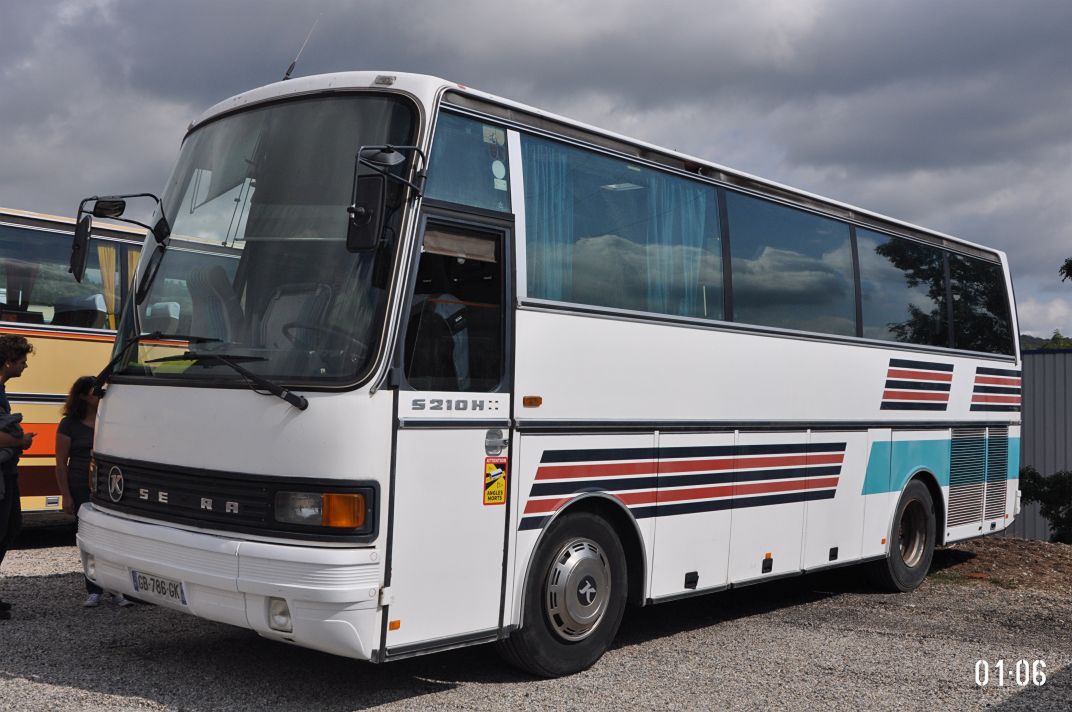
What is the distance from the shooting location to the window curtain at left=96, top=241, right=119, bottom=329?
40.2ft

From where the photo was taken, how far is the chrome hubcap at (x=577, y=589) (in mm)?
6844

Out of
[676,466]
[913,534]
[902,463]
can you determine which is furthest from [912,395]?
[676,466]

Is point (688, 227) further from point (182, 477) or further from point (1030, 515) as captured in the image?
point (1030, 515)

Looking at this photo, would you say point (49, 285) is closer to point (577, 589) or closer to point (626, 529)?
point (626, 529)

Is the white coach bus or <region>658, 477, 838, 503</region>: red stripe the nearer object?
the white coach bus

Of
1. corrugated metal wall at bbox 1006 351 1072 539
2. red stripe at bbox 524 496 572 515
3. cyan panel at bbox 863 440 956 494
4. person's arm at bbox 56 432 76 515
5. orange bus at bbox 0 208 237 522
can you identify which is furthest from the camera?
corrugated metal wall at bbox 1006 351 1072 539

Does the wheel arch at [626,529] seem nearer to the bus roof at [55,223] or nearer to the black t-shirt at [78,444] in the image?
the black t-shirt at [78,444]

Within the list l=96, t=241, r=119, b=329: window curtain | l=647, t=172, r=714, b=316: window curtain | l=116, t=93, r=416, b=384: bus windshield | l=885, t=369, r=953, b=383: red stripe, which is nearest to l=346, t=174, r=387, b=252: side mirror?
l=116, t=93, r=416, b=384: bus windshield

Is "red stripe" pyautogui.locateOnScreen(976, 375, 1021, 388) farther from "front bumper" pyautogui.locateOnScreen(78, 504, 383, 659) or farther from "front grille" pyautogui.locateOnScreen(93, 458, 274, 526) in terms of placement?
"front grille" pyautogui.locateOnScreen(93, 458, 274, 526)

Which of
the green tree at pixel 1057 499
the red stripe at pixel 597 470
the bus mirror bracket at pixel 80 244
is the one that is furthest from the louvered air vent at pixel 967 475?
the green tree at pixel 1057 499

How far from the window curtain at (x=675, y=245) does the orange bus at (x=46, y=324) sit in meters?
6.06

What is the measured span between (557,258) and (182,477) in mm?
2585

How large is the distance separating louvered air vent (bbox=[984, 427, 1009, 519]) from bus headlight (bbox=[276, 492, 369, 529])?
28.5ft

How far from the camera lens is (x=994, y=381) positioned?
1212 cm
